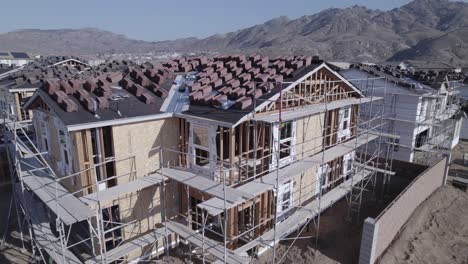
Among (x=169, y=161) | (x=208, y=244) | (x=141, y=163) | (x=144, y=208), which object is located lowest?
(x=208, y=244)

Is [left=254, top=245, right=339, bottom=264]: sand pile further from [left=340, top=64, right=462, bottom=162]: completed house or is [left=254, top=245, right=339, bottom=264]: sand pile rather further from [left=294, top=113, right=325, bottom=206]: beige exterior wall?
[left=340, top=64, right=462, bottom=162]: completed house

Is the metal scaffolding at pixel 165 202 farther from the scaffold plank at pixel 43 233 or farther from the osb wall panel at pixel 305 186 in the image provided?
the osb wall panel at pixel 305 186

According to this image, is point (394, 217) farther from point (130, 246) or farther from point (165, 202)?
point (130, 246)

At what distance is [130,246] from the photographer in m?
11.2

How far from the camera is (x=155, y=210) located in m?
12.7

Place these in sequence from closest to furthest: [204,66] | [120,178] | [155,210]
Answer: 1. [120,178]
2. [155,210]
3. [204,66]

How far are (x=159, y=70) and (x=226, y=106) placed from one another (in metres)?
5.88

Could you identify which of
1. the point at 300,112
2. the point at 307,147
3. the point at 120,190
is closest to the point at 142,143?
the point at 120,190

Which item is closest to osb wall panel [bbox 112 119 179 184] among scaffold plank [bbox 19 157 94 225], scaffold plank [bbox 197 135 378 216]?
scaffold plank [bbox 19 157 94 225]

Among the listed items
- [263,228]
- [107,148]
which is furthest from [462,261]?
[107,148]

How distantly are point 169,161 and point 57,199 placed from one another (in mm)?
4427

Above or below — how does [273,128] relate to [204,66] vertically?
below

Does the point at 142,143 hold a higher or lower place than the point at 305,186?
higher

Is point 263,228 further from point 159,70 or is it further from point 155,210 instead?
point 159,70
